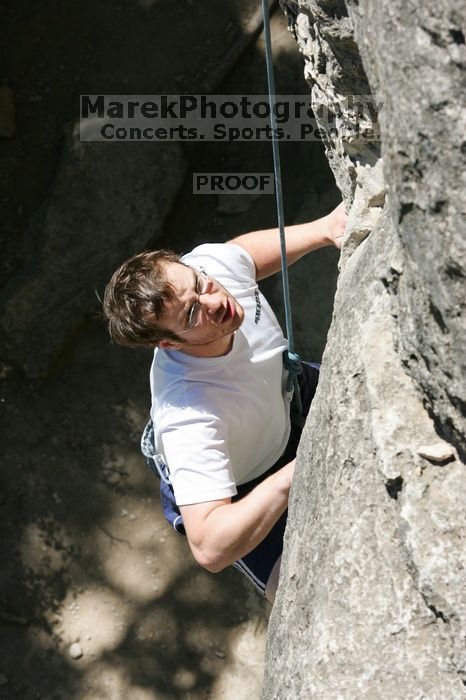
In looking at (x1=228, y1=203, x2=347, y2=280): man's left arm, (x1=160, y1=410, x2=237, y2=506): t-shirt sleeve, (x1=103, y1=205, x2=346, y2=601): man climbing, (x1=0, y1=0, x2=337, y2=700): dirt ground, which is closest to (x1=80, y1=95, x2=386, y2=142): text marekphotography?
(x1=0, y1=0, x2=337, y2=700): dirt ground

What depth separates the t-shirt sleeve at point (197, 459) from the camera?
1.65 m

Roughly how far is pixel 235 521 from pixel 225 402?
29 centimetres

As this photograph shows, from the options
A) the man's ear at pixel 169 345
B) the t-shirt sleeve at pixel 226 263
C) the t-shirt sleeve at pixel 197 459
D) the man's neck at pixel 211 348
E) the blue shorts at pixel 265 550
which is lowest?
the blue shorts at pixel 265 550

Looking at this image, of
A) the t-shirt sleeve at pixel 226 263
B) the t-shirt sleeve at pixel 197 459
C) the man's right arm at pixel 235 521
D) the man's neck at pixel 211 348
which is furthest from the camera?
the t-shirt sleeve at pixel 226 263

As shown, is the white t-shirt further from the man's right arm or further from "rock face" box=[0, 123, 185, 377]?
"rock face" box=[0, 123, 185, 377]

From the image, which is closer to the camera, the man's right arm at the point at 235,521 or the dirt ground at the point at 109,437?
the man's right arm at the point at 235,521

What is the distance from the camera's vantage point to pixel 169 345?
175 cm

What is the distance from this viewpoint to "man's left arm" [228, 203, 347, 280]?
Result: 6.07ft

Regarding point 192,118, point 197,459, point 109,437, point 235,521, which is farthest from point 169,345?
point 192,118

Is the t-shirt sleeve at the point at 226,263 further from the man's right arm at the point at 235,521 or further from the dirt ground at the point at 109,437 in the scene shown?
the dirt ground at the point at 109,437

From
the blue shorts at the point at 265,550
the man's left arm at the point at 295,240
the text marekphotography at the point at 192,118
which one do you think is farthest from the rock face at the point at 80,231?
the blue shorts at the point at 265,550

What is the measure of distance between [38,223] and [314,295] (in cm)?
117

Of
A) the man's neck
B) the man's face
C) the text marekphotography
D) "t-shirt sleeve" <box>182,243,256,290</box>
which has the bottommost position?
the man's neck

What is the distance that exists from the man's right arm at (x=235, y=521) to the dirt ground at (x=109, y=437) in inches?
65.0
